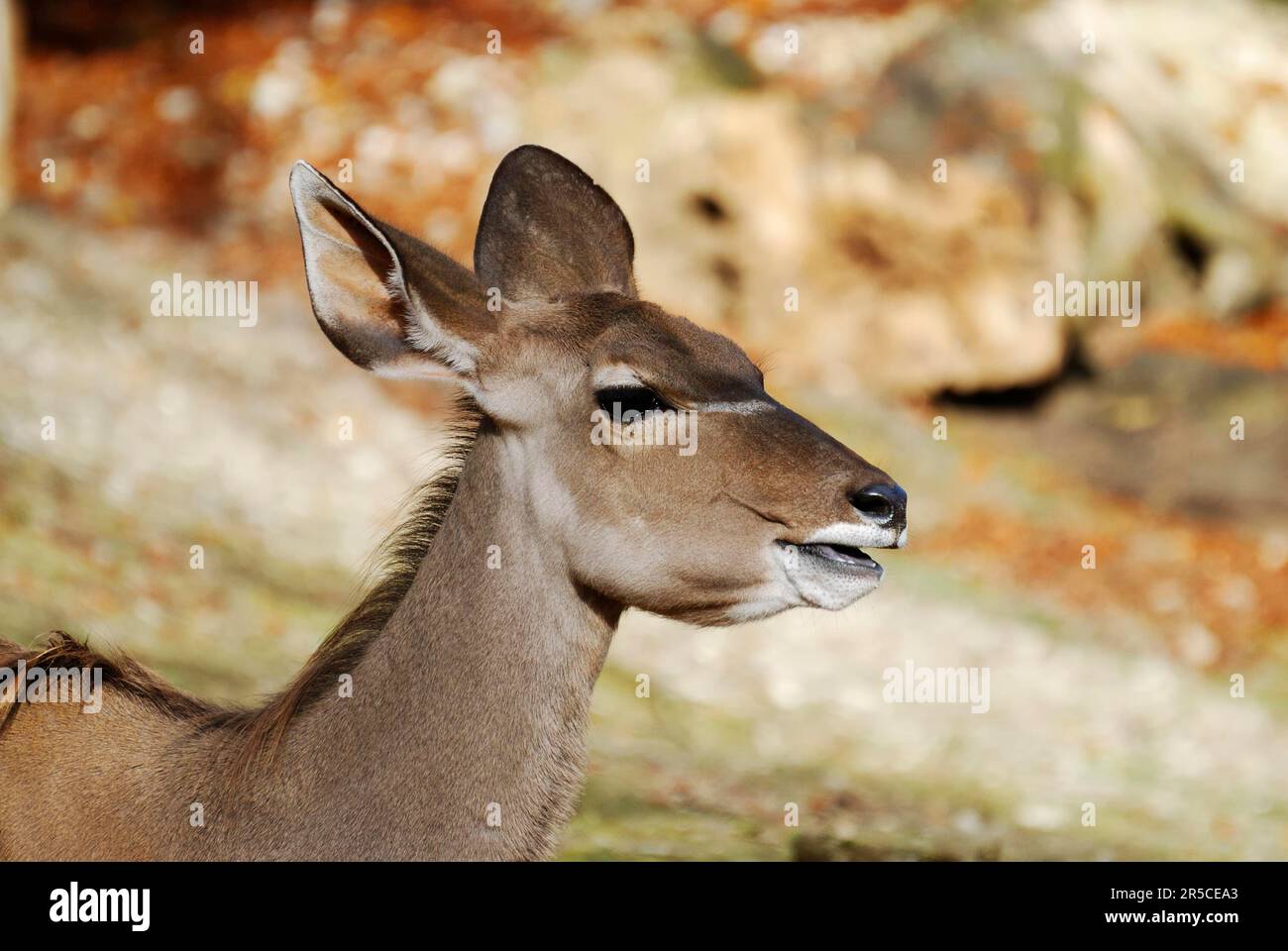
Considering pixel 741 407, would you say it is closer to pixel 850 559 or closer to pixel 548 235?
pixel 850 559

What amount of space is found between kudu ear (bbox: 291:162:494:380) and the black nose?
1.28 m

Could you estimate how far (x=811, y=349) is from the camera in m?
16.1

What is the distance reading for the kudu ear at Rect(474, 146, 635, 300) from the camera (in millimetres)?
5602

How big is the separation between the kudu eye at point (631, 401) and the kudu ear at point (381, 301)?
0.46 meters

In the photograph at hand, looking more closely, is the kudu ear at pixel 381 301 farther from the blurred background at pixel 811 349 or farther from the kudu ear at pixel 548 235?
the blurred background at pixel 811 349

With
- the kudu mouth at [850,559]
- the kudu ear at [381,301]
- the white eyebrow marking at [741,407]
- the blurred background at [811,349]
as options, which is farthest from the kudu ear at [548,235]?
the blurred background at [811,349]

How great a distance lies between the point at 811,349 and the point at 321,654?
1135 centimetres

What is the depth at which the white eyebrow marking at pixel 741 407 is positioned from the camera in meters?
4.93

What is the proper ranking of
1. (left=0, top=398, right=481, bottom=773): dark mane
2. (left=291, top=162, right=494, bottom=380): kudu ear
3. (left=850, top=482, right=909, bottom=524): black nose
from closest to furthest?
1. (left=850, top=482, right=909, bottom=524): black nose
2. (left=291, top=162, right=494, bottom=380): kudu ear
3. (left=0, top=398, right=481, bottom=773): dark mane

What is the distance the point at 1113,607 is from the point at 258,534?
7058 mm

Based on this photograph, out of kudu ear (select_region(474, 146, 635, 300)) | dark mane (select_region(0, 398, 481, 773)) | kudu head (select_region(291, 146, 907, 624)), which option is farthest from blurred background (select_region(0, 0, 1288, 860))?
kudu head (select_region(291, 146, 907, 624))

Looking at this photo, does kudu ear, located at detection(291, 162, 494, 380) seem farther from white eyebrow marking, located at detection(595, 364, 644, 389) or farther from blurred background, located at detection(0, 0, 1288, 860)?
blurred background, located at detection(0, 0, 1288, 860)

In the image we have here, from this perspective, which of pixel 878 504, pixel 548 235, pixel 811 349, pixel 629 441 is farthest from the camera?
pixel 811 349

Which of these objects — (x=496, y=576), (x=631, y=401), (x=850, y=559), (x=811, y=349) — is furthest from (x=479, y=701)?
(x=811, y=349)
